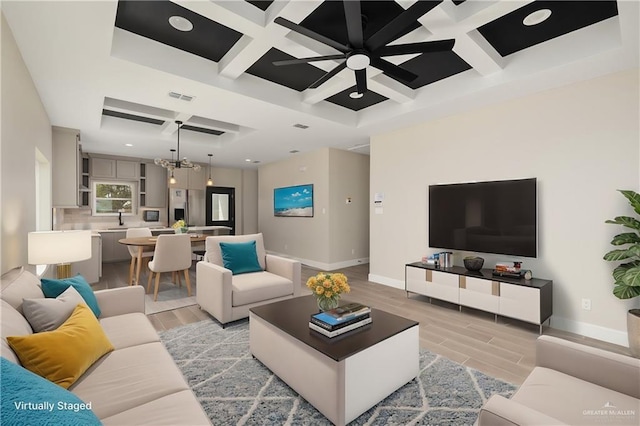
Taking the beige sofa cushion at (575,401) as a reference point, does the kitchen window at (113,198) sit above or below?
above

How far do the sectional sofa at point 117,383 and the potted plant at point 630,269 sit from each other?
10.8ft

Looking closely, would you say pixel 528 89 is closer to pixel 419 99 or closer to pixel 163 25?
pixel 419 99

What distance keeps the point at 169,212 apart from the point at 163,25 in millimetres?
6027

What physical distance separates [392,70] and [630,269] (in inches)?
102

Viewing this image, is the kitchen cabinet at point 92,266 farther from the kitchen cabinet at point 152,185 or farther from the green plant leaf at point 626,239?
the green plant leaf at point 626,239

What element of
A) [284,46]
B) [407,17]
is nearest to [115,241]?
[284,46]

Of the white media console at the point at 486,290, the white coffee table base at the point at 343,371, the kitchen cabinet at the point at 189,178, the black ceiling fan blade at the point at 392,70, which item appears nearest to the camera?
the white coffee table base at the point at 343,371

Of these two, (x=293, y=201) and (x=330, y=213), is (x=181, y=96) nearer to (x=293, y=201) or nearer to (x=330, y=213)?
(x=330, y=213)

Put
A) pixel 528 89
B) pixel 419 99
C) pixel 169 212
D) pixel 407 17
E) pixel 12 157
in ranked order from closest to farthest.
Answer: pixel 407 17
pixel 12 157
pixel 528 89
pixel 419 99
pixel 169 212

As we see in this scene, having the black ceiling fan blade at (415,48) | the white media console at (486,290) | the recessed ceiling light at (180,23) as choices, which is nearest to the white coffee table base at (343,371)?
the white media console at (486,290)

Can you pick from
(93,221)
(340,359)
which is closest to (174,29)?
(340,359)

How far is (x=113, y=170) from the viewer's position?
→ 7148 mm

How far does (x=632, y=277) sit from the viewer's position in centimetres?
244

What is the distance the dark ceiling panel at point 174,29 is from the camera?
7.86 ft
